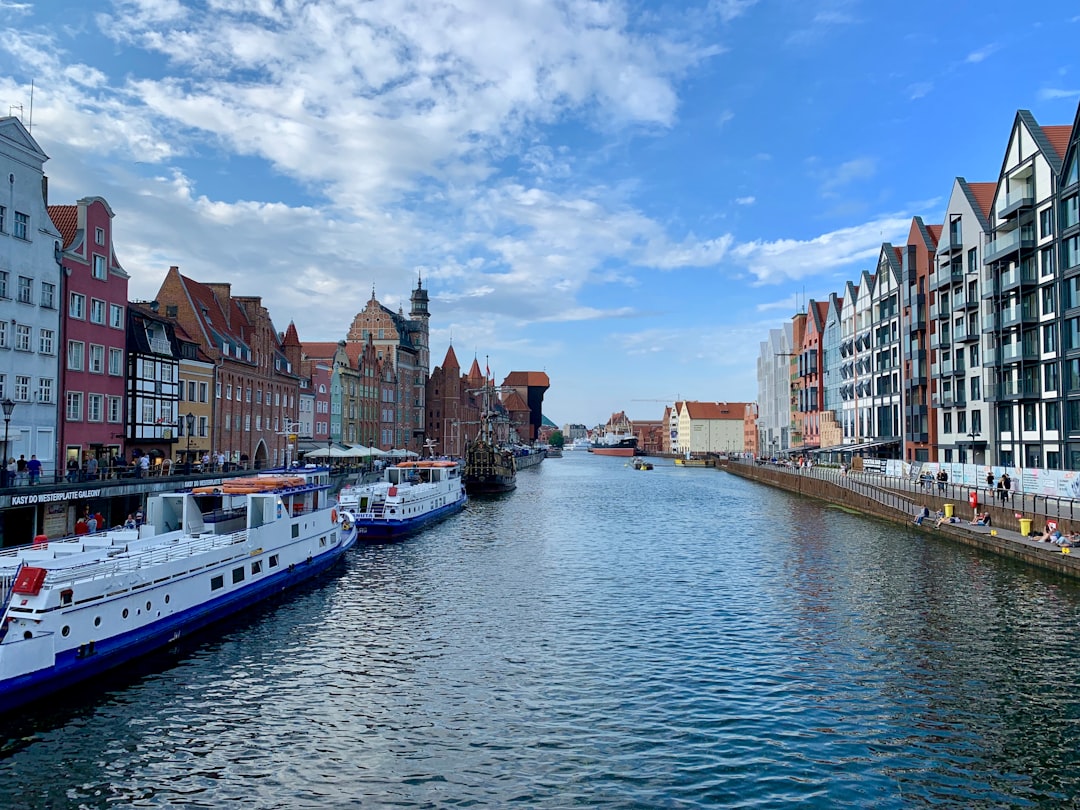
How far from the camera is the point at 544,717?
67.1ft

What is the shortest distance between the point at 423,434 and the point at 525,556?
10979 cm

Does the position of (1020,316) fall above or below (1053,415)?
above

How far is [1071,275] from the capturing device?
2256 inches

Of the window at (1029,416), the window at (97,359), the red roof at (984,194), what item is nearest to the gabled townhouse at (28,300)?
the window at (97,359)

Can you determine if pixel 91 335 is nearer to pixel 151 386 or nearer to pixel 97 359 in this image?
pixel 97 359

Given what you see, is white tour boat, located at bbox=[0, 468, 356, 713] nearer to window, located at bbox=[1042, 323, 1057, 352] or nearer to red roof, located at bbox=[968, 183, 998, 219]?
window, located at bbox=[1042, 323, 1057, 352]

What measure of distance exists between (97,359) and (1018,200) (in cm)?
7172

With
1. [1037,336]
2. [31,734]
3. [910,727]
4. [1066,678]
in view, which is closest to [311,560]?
[31,734]

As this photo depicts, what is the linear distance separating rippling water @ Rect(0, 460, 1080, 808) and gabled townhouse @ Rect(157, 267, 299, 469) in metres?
38.4

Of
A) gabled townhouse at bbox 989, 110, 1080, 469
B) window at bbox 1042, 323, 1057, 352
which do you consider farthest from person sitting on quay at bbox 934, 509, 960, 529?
window at bbox 1042, 323, 1057, 352

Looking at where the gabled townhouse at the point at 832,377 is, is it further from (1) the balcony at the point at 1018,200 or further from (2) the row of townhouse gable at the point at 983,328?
(1) the balcony at the point at 1018,200

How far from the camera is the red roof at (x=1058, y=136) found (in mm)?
62781

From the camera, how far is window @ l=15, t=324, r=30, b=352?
44781mm

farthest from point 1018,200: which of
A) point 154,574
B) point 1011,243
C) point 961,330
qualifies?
point 154,574
